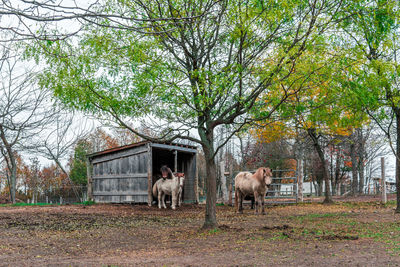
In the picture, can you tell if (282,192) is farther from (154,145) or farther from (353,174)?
Answer: (154,145)

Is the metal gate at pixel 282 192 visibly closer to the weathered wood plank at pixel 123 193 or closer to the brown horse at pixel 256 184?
the brown horse at pixel 256 184

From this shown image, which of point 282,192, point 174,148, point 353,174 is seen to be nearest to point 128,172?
point 174,148

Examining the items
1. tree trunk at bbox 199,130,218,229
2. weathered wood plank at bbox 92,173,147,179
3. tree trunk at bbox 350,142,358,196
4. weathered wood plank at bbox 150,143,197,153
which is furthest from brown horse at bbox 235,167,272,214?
tree trunk at bbox 350,142,358,196

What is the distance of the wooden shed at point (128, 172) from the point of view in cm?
1673

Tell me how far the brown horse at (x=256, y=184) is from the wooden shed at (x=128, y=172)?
382cm

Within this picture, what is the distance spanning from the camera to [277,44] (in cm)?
811

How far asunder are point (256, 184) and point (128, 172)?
6.54 meters

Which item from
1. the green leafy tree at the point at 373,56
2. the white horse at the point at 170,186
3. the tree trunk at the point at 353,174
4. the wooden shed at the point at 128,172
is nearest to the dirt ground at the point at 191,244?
the green leafy tree at the point at 373,56

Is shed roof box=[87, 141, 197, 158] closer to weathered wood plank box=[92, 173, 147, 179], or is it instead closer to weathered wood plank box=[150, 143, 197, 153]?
weathered wood plank box=[150, 143, 197, 153]

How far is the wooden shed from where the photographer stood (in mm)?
16734

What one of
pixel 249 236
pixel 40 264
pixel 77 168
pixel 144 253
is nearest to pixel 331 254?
pixel 249 236

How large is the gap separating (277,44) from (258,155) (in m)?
23.8

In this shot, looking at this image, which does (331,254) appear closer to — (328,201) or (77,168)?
(328,201)

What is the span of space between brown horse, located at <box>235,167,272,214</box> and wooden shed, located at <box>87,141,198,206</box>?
12.5ft
